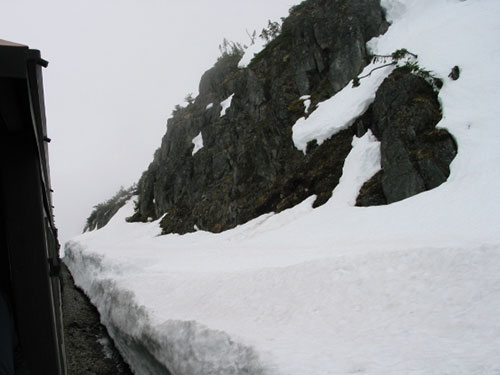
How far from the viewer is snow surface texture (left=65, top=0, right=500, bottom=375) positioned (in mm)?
3998

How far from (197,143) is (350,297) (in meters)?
33.0

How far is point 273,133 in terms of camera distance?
86.8 feet

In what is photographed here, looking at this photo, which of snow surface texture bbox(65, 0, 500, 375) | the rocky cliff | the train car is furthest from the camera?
the rocky cliff

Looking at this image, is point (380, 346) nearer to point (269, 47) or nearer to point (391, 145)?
point (391, 145)

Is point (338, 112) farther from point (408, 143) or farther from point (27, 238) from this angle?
point (27, 238)

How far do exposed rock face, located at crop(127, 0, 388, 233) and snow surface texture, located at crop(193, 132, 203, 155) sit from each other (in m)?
0.79

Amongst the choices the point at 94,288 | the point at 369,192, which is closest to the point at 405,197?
the point at 369,192

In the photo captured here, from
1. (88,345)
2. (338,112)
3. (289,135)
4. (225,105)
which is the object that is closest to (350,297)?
(88,345)

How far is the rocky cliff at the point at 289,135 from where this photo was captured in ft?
52.9

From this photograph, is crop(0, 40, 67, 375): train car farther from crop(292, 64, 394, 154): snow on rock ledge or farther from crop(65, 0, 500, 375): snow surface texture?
crop(292, 64, 394, 154): snow on rock ledge

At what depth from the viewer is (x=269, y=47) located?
112 ft

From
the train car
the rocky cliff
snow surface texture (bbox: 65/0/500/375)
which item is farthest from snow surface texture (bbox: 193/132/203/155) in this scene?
the train car

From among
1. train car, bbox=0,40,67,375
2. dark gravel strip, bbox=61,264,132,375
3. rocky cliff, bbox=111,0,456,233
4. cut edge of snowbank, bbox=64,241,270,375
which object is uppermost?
rocky cliff, bbox=111,0,456,233

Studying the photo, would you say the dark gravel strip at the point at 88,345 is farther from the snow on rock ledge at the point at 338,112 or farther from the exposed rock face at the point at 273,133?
the snow on rock ledge at the point at 338,112
